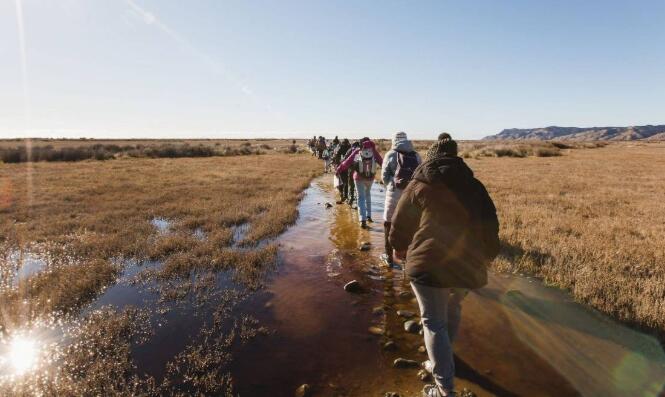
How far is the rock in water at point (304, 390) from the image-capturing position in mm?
3953

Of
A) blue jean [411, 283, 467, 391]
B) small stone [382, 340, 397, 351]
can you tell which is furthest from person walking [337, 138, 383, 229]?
blue jean [411, 283, 467, 391]

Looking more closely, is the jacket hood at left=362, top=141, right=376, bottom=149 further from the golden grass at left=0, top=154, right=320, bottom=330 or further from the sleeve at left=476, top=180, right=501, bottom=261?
the sleeve at left=476, top=180, right=501, bottom=261

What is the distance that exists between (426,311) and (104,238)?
385 inches

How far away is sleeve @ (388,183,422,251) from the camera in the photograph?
3585 mm

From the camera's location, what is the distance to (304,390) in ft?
13.1

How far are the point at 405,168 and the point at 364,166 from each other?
350cm

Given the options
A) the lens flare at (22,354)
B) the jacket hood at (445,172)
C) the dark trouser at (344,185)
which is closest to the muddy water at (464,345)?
the jacket hood at (445,172)

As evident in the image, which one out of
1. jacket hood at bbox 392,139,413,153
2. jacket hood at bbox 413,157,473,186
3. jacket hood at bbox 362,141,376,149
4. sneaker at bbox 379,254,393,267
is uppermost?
jacket hood at bbox 362,141,376,149

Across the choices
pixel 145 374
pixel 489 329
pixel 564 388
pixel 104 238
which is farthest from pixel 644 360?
pixel 104 238

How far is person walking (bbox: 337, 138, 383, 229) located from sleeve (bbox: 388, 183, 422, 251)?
20.9ft

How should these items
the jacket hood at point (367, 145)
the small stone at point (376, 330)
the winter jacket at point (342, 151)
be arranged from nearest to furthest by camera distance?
the small stone at point (376, 330) < the jacket hood at point (367, 145) < the winter jacket at point (342, 151)

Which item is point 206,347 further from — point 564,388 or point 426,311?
point 564,388

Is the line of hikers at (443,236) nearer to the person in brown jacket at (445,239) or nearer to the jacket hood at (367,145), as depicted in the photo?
the person in brown jacket at (445,239)

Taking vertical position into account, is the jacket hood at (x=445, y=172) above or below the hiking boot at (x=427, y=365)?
above
